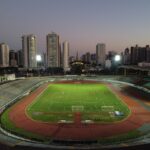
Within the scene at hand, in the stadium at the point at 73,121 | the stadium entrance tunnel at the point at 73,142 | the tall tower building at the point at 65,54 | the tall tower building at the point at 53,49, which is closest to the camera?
the stadium entrance tunnel at the point at 73,142

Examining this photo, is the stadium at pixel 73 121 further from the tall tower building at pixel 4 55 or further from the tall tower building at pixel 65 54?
the tall tower building at pixel 4 55

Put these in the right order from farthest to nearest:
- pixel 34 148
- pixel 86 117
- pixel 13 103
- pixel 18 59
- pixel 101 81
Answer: pixel 18 59 < pixel 101 81 < pixel 13 103 < pixel 86 117 < pixel 34 148

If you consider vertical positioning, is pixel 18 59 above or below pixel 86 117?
above

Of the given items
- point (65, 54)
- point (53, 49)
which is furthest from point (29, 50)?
point (65, 54)

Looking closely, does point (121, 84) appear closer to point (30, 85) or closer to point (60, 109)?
point (30, 85)

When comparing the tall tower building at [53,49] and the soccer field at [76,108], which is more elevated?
the tall tower building at [53,49]

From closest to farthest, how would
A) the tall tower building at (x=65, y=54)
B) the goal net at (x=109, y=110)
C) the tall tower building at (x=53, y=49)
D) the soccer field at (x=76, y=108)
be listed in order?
the soccer field at (x=76, y=108), the goal net at (x=109, y=110), the tall tower building at (x=53, y=49), the tall tower building at (x=65, y=54)

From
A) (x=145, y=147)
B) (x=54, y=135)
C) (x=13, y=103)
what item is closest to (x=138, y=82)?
(x=13, y=103)

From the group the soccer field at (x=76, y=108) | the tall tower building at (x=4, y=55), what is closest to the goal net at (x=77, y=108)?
the soccer field at (x=76, y=108)
